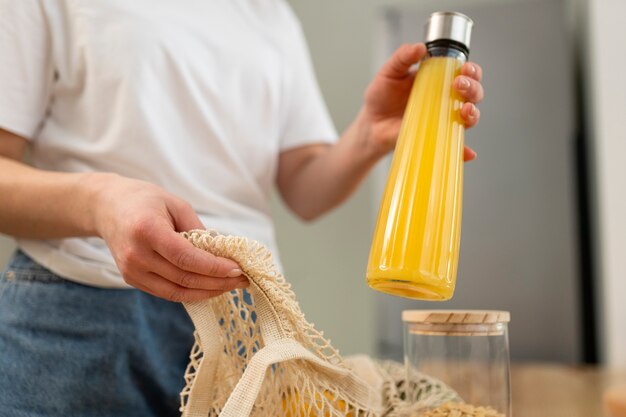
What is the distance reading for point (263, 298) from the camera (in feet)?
1.40

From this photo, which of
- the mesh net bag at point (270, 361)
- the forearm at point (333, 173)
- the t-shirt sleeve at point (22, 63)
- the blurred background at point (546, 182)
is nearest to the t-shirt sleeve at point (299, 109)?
the forearm at point (333, 173)

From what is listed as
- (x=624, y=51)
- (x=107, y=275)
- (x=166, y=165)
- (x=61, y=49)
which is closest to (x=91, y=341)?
(x=107, y=275)

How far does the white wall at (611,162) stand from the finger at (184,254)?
67.2 inches

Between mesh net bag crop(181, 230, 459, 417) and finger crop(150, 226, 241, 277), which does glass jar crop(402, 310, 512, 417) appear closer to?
mesh net bag crop(181, 230, 459, 417)

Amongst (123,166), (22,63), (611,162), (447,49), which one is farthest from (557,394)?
(611,162)

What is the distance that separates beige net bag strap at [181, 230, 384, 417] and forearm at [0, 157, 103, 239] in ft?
0.42

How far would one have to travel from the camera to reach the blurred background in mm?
1817

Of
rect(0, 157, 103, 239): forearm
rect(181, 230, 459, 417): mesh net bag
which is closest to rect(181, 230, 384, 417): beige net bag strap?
rect(181, 230, 459, 417): mesh net bag

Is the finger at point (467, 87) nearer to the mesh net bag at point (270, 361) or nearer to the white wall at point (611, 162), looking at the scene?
the mesh net bag at point (270, 361)

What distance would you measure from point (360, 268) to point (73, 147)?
1.83m

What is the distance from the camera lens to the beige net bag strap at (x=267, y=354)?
41cm

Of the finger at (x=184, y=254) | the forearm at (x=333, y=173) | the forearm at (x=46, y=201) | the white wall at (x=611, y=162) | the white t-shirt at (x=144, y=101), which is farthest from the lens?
the white wall at (x=611, y=162)

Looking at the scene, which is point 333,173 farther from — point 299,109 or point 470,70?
point 470,70

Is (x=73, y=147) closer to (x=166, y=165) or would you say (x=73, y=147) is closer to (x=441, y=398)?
(x=166, y=165)
